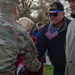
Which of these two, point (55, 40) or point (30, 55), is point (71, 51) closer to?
point (30, 55)

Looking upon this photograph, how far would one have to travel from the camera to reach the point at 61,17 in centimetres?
519

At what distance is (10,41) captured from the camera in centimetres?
337

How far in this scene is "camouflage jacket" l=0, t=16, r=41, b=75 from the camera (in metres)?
3.33

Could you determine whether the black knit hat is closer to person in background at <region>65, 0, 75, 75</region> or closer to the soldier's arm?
person in background at <region>65, 0, 75, 75</region>

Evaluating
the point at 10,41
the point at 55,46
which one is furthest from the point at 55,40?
the point at 10,41

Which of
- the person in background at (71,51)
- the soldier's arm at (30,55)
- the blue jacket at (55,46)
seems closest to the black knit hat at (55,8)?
the blue jacket at (55,46)

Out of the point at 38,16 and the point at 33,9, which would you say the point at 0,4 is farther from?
the point at 38,16

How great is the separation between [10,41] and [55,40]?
5.92ft

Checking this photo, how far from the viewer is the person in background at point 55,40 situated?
5039 millimetres

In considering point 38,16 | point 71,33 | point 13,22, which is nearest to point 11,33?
point 13,22

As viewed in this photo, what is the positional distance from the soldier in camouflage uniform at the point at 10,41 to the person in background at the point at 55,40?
147cm

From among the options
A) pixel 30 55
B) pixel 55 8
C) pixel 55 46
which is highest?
pixel 55 8

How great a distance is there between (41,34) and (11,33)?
176cm

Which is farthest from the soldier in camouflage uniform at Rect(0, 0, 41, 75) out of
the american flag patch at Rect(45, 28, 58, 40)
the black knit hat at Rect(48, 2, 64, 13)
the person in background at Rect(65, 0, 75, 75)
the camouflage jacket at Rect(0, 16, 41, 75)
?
the black knit hat at Rect(48, 2, 64, 13)
